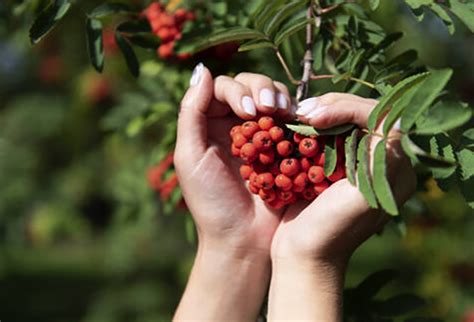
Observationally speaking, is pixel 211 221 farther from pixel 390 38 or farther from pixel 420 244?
pixel 420 244

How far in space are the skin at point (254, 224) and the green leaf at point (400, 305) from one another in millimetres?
286

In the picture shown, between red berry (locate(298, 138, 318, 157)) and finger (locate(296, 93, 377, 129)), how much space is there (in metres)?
0.05

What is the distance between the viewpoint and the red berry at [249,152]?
4.40 feet

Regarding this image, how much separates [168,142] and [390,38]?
73cm

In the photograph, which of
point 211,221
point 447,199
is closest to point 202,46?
point 211,221

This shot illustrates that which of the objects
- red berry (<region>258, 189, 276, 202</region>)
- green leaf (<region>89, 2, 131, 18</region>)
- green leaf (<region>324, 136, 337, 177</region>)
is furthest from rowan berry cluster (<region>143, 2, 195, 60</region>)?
green leaf (<region>324, 136, 337, 177</region>)

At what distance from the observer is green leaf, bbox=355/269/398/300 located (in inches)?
67.9

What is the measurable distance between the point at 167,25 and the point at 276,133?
2.06ft

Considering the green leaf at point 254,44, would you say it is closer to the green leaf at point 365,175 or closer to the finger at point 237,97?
the finger at point 237,97

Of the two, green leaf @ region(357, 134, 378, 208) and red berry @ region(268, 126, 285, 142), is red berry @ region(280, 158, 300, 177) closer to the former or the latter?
red berry @ region(268, 126, 285, 142)

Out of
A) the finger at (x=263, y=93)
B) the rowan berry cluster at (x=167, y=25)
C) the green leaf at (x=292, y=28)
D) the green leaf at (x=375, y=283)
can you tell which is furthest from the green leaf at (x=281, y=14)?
the green leaf at (x=375, y=283)

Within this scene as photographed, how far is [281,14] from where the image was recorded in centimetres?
147

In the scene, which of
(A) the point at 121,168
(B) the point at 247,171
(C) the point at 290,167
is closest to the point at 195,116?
(B) the point at 247,171

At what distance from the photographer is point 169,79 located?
202cm
